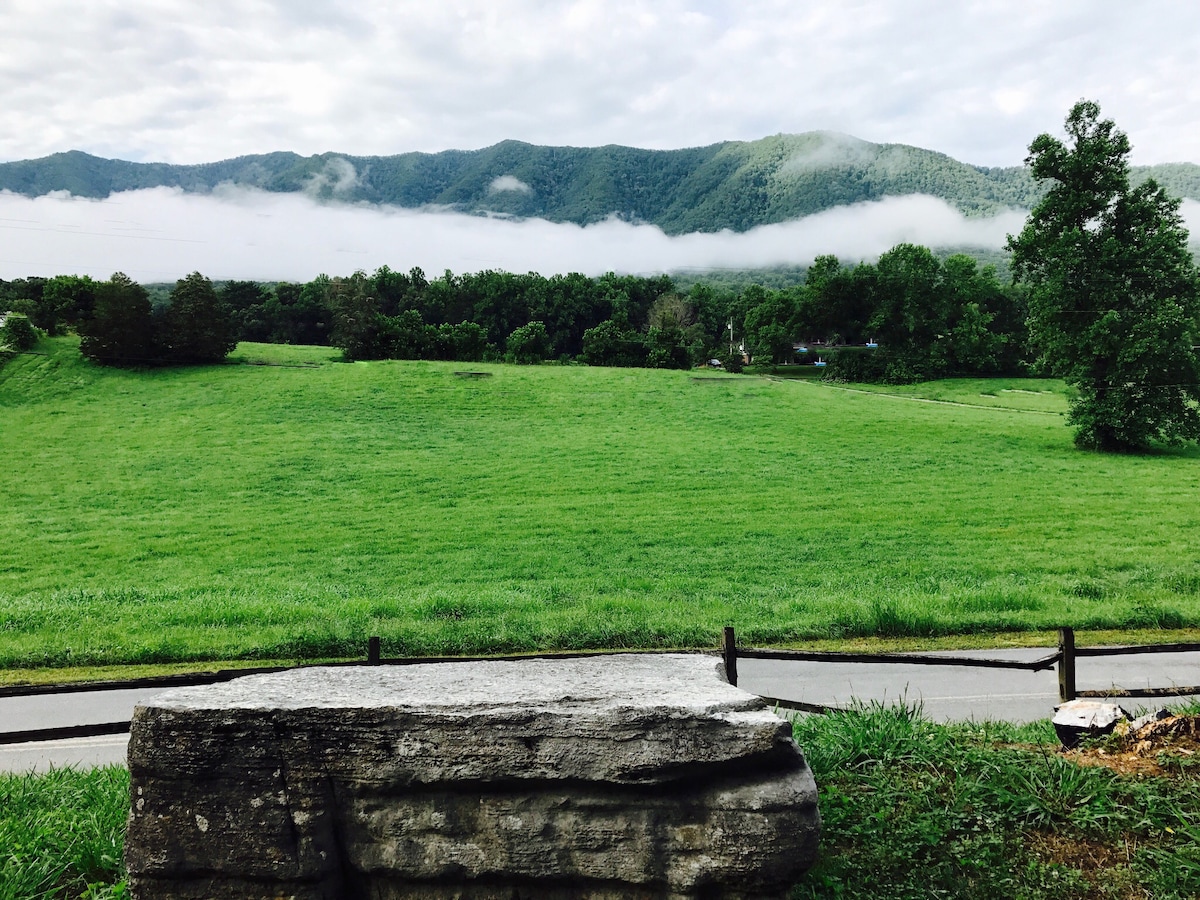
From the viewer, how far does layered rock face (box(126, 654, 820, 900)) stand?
5.17m

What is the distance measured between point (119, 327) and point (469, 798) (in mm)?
64797

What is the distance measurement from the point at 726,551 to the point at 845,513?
7890mm

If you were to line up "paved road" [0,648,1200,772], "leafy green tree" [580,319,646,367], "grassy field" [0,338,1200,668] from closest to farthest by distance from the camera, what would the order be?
"paved road" [0,648,1200,772] < "grassy field" [0,338,1200,668] < "leafy green tree" [580,319,646,367]

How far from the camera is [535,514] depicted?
33.1 meters

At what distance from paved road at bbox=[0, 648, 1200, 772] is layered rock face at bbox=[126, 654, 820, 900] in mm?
6750

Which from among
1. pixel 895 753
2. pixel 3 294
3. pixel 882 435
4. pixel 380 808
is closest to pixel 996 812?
pixel 895 753

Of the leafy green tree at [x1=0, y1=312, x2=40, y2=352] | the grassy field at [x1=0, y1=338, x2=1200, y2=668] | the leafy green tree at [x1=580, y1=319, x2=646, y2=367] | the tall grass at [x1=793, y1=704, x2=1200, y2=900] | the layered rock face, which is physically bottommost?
the grassy field at [x1=0, y1=338, x2=1200, y2=668]

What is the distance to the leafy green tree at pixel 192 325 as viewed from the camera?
202ft

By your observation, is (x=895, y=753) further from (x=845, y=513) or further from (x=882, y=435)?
(x=882, y=435)

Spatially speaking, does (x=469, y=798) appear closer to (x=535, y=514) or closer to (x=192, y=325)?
(x=535, y=514)

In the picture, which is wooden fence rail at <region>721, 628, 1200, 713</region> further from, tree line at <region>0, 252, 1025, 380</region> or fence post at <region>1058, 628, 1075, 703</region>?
tree line at <region>0, 252, 1025, 380</region>

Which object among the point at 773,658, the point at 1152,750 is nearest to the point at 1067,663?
the point at 1152,750

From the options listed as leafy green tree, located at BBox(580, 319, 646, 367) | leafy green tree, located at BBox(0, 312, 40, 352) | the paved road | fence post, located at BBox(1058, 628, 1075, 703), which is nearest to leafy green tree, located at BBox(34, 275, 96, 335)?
leafy green tree, located at BBox(0, 312, 40, 352)

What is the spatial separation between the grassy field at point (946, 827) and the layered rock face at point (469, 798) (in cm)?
91
